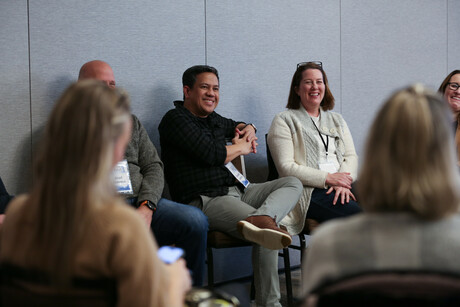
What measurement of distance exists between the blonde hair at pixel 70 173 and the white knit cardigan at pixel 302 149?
7.42ft

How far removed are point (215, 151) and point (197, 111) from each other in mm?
369

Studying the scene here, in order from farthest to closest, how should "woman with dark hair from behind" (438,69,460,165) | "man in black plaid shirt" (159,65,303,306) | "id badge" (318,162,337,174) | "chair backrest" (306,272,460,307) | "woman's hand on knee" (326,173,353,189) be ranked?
"woman with dark hair from behind" (438,69,460,165), "id badge" (318,162,337,174), "woman's hand on knee" (326,173,353,189), "man in black plaid shirt" (159,65,303,306), "chair backrest" (306,272,460,307)

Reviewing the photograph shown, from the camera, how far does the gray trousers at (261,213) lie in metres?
2.84

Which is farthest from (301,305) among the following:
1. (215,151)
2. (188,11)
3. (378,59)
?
(378,59)

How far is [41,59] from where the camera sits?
9.41 ft

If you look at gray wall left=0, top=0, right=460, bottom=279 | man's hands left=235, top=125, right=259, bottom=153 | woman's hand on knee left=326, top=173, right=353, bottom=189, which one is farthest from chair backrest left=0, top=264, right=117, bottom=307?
woman's hand on knee left=326, top=173, right=353, bottom=189

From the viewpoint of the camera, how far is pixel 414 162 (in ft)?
3.30

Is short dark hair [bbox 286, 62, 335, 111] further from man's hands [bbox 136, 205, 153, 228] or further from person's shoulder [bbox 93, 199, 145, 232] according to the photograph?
person's shoulder [bbox 93, 199, 145, 232]

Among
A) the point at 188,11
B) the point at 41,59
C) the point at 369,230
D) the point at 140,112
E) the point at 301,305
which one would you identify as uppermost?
the point at 188,11

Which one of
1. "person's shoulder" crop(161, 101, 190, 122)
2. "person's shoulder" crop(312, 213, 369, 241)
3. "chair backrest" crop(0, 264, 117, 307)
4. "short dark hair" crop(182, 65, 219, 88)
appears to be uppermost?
"short dark hair" crop(182, 65, 219, 88)

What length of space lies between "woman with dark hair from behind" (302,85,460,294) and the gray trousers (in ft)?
5.86

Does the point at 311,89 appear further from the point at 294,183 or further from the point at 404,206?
the point at 404,206

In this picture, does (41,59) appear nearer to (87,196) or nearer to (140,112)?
(140,112)

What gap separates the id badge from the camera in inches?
135
